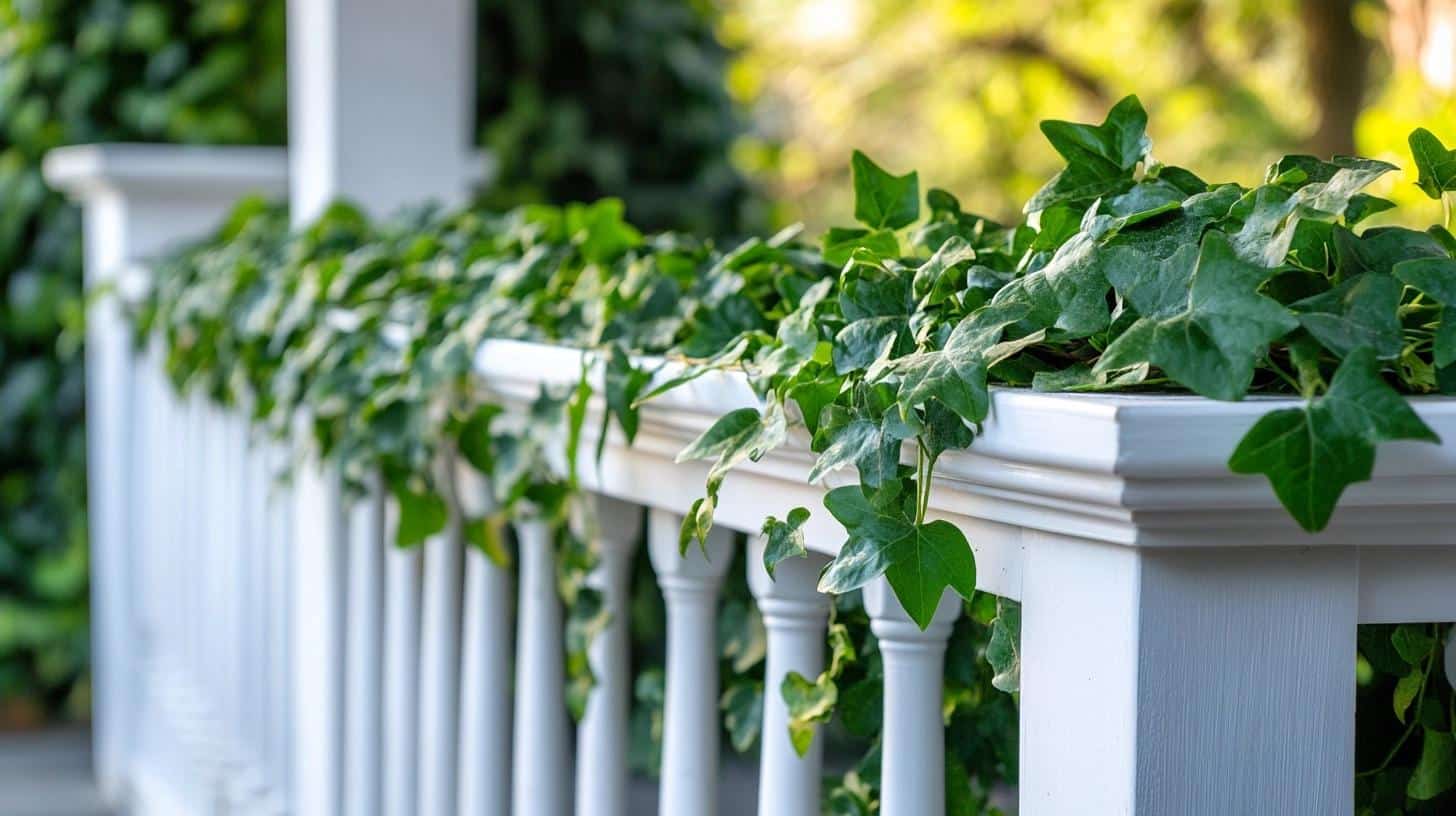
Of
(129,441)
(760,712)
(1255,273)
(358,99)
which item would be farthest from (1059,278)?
(129,441)

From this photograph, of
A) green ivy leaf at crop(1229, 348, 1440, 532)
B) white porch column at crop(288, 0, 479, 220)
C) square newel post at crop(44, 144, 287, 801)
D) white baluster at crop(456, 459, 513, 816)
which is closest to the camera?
green ivy leaf at crop(1229, 348, 1440, 532)

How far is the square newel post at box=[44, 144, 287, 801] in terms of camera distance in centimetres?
288

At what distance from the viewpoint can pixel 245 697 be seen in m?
2.17

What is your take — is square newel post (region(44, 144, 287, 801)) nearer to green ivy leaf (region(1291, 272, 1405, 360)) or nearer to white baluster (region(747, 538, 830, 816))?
white baluster (region(747, 538, 830, 816))

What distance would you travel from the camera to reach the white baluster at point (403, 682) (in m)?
1.43

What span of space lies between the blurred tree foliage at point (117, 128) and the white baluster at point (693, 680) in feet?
8.92

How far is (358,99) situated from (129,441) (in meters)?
1.13

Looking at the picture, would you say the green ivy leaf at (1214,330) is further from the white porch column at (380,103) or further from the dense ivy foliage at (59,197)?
the dense ivy foliage at (59,197)

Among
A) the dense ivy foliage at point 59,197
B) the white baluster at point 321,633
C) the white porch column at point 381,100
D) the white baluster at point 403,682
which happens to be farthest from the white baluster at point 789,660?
the dense ivy foliage at point 59,197

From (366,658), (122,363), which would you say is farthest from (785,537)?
(122,363)

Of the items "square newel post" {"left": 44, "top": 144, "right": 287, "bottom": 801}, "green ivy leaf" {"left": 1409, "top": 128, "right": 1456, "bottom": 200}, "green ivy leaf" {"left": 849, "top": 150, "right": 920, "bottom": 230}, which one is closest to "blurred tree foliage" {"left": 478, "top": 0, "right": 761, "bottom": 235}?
"square newel post" {"left": 44, "top": 144, "right": 287, "bottom": 801}

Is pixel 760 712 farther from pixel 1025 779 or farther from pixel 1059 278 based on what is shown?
pixel 1059 278

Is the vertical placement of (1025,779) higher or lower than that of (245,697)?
higher

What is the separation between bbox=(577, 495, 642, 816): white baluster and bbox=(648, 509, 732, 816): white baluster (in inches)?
3.7
